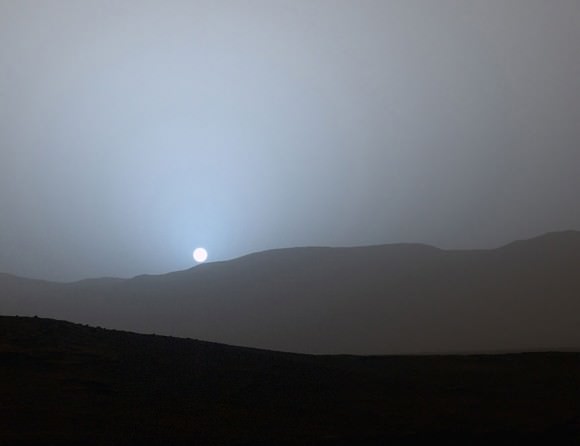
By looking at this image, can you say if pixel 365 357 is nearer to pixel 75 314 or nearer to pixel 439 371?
pixel 439 371

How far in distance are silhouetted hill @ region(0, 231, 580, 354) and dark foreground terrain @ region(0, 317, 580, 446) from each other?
52906mm

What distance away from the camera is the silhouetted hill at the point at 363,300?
75.4 metres

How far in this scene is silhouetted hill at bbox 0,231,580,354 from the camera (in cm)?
7544

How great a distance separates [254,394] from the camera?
15234mm

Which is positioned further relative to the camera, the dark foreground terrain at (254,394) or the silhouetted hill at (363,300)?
the silhouetted hill at (363,300)

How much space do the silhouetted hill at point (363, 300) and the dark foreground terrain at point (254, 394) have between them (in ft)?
174

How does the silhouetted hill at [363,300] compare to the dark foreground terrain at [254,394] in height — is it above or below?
above

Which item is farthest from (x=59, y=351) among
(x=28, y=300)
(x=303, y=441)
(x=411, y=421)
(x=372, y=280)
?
(x=28, y=300)

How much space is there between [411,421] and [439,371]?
5478 millimetres

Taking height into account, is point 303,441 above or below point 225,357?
below

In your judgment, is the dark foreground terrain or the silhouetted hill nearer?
the dark foreground terrain

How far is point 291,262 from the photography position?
114 m

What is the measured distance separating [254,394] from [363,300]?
2975 inches

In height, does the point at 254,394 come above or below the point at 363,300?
below
